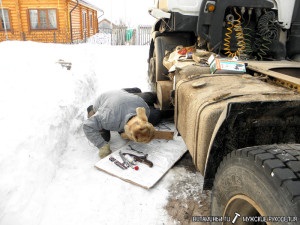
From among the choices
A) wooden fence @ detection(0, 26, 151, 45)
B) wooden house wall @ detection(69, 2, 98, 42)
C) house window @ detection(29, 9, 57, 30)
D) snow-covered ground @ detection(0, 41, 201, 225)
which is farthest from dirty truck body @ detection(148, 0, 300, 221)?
wooden house wall @ detection(69, 2, 98, 42)

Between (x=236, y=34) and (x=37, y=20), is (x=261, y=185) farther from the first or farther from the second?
(x=37, y=20)

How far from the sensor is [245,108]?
1.42 metres

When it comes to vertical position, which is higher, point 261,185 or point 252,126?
point 252,126

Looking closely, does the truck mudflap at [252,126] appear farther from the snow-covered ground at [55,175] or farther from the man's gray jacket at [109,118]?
the man's gray jacket at [109,118]

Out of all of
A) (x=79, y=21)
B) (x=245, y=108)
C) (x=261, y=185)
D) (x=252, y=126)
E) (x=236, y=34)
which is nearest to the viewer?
(x=261, y=185)

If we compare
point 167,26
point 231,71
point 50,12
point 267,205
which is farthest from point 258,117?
point 50,12

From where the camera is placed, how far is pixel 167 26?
403 cm

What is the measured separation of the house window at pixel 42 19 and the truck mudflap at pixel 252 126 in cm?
1763

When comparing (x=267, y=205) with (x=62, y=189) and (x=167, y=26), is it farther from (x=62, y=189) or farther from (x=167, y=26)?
(x=167, y=26)

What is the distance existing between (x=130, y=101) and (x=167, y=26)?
1410 mm

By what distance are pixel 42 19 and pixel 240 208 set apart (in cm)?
1842

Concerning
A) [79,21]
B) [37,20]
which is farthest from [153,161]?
[79,21]

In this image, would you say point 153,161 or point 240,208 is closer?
point 240,208

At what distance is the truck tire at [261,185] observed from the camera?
1.08m
